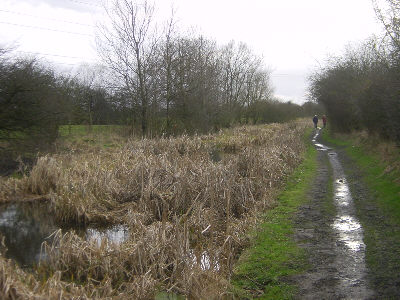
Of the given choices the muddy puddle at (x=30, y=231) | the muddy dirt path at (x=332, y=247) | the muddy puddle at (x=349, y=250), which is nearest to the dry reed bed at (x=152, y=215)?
the muddy puddle at (x=30, y=231)

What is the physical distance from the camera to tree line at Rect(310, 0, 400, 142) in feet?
43.8

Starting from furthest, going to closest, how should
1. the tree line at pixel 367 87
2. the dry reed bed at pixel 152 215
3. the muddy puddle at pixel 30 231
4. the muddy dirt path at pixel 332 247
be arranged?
the tree line at pixel 367 87
the muddy puddle at pixel 30 231
the dry reed bed at pixel 152 215
the muddy dirt path at pixel 332 247

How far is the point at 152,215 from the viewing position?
8.98m

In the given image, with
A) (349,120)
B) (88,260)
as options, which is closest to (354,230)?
(88,260)

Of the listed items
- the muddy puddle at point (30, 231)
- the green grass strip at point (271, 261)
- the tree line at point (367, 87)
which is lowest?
the muddy puddle at point (30, 231)

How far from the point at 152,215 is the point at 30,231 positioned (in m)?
2.78

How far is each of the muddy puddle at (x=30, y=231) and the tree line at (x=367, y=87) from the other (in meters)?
9.23

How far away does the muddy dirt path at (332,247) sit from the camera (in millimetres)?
5113

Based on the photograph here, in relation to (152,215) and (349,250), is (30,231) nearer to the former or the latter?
(152,215)

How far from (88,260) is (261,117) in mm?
43881

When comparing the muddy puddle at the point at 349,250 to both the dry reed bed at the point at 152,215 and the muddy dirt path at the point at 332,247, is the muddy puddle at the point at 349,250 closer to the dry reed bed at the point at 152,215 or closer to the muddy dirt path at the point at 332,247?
the muddy dirt path at the point at 332,247

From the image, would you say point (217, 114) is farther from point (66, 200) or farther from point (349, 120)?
point (66, 200)

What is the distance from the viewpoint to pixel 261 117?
48.4m

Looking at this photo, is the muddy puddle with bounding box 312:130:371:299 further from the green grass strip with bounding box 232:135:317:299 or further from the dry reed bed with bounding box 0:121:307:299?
the dry reed bed with bounding box 0:121:307:299
